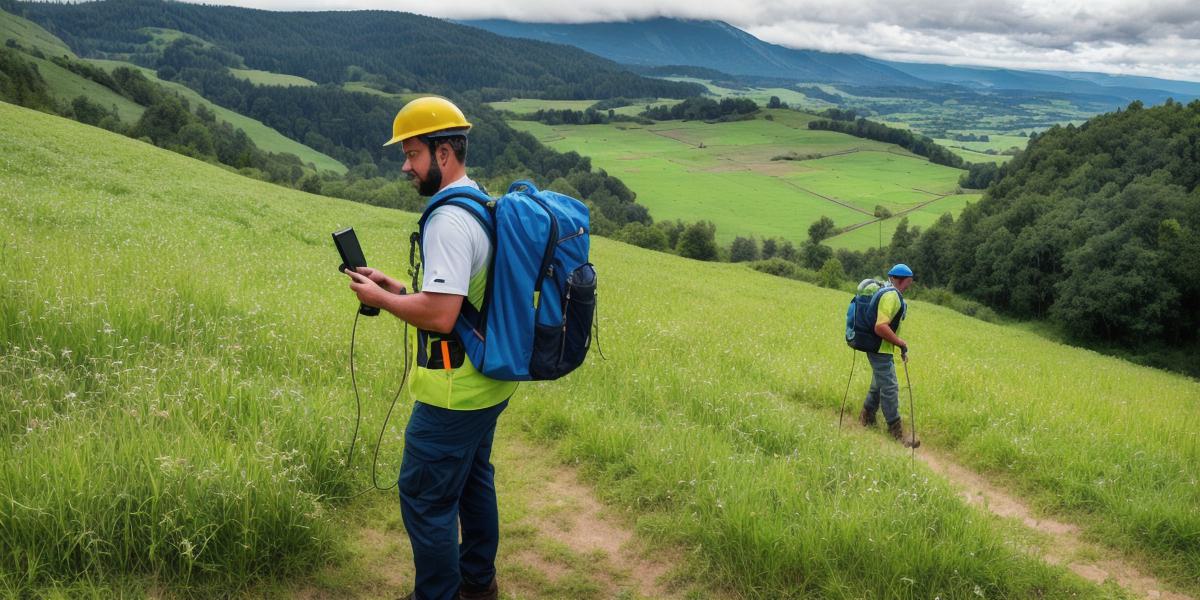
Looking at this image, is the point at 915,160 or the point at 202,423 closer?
the point at 202,423

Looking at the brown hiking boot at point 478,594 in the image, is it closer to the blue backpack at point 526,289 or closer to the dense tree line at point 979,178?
the blue backpack at point 526,289

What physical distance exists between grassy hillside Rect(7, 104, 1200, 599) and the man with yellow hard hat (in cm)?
122

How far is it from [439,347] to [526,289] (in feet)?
1.98

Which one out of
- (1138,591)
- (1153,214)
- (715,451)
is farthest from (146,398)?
(1153,214)

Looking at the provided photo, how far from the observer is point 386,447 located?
20.6 feet

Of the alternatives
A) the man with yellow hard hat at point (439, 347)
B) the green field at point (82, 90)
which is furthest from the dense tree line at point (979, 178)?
the man with yellow hard hat at point (439, 347)

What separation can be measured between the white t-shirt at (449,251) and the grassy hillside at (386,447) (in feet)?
7.27

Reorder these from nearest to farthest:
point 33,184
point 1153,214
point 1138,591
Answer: point 1138,591, point 33,184, point 1153,214

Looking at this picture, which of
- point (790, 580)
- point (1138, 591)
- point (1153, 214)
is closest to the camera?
point (790, 580)

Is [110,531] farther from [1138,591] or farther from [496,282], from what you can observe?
[1138,591]

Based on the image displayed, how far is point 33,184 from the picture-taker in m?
17.7

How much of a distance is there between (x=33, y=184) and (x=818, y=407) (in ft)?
66.3

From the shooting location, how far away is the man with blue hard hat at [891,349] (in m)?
9.31

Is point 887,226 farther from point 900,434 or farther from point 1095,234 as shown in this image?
point 900,434
